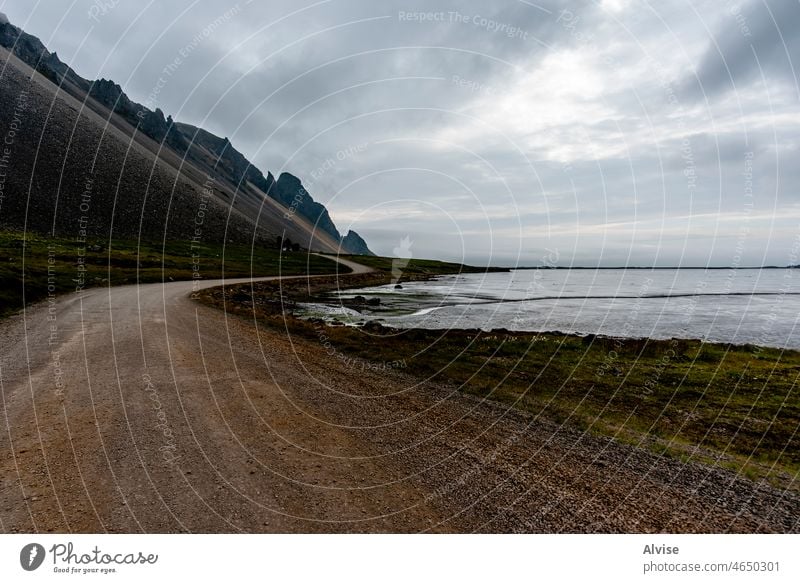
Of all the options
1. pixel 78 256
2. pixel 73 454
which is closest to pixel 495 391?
pixel 73 454

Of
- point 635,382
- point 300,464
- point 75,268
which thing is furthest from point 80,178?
point 635,382

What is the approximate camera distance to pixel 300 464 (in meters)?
10.1

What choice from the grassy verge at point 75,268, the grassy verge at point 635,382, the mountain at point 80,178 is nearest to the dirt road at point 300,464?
the grassy verge at point 635,382

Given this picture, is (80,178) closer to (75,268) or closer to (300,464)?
(75,268)

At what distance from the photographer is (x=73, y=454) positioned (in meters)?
9.59

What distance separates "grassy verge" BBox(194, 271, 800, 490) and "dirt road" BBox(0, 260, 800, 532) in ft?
7.24

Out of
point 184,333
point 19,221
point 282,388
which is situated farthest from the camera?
point 19,221

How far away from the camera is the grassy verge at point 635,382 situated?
14.1m

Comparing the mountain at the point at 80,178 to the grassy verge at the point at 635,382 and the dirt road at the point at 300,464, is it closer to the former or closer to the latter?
the grassy verge at the point at 635,382

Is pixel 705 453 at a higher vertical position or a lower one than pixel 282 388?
higher

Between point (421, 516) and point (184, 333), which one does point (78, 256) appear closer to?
point (184, 333)

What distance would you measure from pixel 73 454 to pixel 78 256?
238ft

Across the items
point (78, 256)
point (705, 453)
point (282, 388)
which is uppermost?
point (705, 453)
